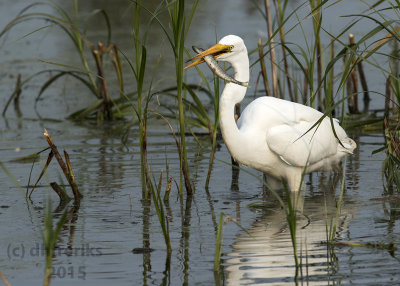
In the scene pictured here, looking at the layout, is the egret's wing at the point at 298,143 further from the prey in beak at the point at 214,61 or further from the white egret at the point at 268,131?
the prey in beak at the point at 214,61

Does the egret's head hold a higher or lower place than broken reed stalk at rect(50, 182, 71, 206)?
higher

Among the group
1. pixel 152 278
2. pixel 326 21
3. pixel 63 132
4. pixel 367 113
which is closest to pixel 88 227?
pixel 152 278

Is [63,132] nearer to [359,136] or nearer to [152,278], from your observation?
[359,136]

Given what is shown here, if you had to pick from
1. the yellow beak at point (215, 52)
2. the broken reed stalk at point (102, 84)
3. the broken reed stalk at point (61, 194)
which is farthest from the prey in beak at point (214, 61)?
the broken reed stalk at point (102, 84)

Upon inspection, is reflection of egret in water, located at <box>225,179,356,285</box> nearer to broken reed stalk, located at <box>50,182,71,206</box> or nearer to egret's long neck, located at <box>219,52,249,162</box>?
egret's long neck, located at <box>219,52,249,162</box>

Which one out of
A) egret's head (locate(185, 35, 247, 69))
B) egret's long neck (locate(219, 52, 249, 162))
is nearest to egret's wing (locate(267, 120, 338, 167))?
egret's long neck (locate(219, 52, 249, 162))

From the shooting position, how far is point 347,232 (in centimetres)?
523

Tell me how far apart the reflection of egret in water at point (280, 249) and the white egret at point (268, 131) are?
41 cm

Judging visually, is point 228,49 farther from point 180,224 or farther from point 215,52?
point 180,224

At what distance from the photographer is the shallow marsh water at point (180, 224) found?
14.6ft

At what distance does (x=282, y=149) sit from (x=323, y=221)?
0.86 m

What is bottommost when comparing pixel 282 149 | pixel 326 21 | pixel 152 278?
pixel 152 278

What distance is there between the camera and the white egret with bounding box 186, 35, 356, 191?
6.08 m

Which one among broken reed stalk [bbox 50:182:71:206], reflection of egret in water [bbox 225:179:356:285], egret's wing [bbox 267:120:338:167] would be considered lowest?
reflection of egret in water [bbox 225:179:356:285]
